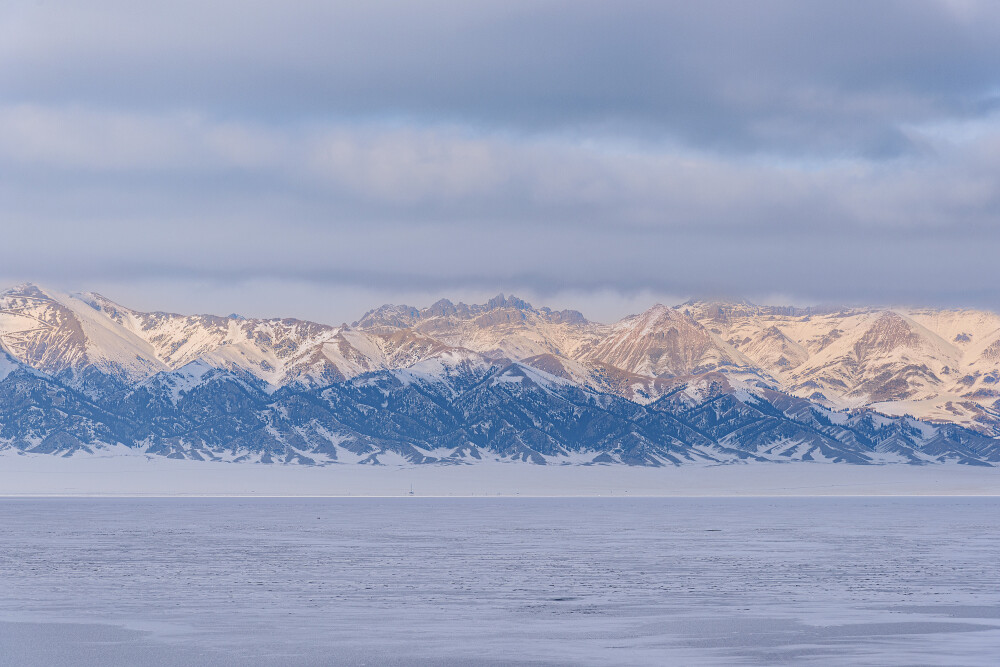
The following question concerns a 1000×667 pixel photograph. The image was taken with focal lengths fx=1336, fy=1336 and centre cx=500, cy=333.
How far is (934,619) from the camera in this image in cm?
4928

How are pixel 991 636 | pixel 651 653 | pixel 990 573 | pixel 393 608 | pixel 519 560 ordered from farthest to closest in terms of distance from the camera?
pixel 519 560 < pixel 990 573 < pixel 393 608 < pixel 991 636 < pixel 651 653

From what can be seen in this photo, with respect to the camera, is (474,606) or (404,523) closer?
(474,606)

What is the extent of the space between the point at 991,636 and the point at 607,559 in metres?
→ 35.5

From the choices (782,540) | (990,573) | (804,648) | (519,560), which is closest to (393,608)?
(804,648)

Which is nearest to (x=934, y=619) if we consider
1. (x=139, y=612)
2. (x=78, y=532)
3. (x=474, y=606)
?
(x=474, y=606)

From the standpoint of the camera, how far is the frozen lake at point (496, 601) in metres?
42.0

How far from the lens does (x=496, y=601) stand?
54.8m

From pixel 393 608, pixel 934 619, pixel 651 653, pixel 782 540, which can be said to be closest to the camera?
pixel 651 653

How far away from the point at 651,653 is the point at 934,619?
13671 millimetres

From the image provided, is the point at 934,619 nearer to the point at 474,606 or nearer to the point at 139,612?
the point at 474,606

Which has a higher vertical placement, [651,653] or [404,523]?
[651,653]

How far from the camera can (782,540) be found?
100m

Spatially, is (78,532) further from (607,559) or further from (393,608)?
(393,608)

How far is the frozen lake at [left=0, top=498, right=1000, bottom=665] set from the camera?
41969 millimetres
